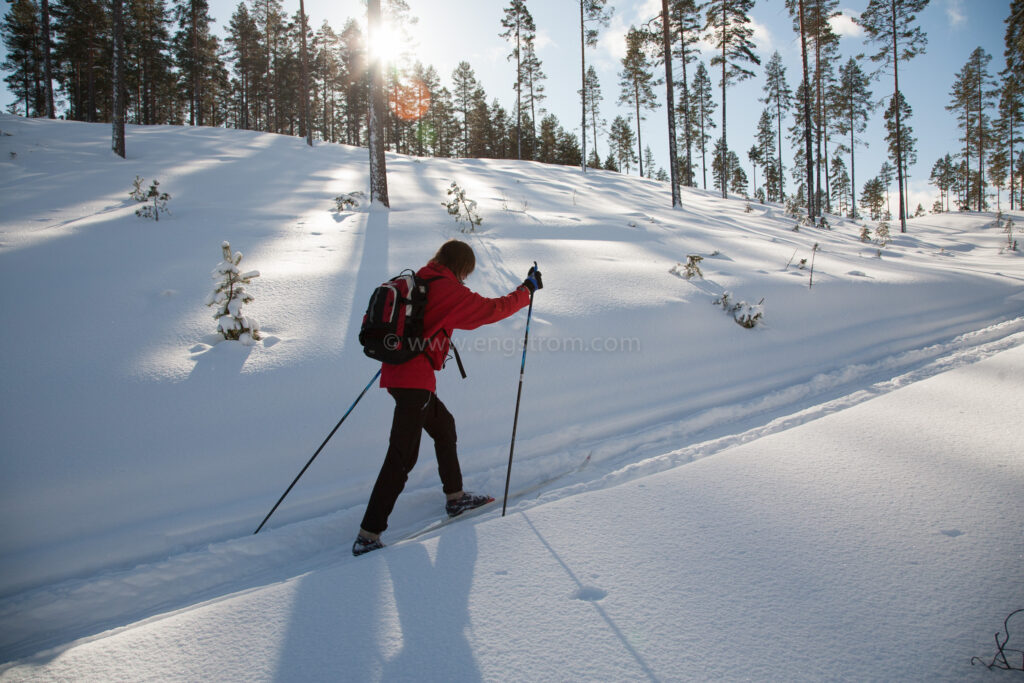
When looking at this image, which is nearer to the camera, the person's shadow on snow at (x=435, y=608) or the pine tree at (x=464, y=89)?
the person's shadow on snow at (x=435, y=608)

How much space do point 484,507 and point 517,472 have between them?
51 centimetres

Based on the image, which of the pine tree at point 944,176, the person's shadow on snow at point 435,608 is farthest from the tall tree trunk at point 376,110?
the pine tree at point 944,176

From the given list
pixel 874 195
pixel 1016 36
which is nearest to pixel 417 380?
pixel 1016 36

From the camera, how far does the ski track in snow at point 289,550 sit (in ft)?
7.55

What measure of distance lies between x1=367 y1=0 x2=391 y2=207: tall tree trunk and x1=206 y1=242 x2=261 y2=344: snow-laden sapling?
19.2 feet

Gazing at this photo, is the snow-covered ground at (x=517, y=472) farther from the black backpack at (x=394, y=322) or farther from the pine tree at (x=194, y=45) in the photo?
the pine tree at (x=194, y=45)

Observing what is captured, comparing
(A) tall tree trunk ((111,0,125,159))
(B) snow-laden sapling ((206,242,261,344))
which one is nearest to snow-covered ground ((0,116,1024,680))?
(B) snow-laden sapling ((206,242,261,344))

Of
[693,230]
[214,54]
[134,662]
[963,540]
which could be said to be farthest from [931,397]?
[214,54]

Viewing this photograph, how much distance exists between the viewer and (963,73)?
33.9 m

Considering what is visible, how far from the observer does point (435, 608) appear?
1.95m

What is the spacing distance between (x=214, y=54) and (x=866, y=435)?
47.5 m

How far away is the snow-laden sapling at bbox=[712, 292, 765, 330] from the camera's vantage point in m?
5.73

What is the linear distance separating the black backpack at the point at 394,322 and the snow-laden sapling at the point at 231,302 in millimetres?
2353

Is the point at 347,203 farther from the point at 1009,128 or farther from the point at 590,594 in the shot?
the point at 1009,128
